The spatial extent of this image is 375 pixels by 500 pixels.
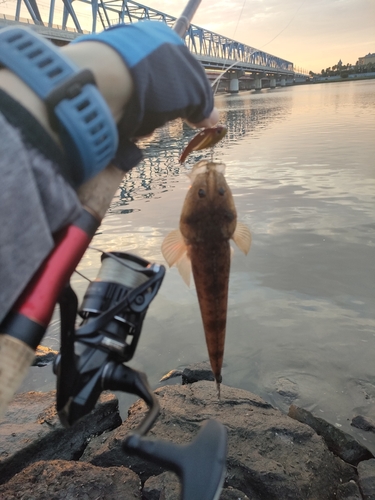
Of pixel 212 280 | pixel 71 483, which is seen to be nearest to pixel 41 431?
pixel 71 483

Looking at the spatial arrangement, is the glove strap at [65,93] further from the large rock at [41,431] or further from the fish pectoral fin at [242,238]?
the large rock at [41,431]

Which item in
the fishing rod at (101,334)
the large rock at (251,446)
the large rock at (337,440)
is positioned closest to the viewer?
the fishing rod at (101,334)

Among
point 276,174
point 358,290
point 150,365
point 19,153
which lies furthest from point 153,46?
point 276,174

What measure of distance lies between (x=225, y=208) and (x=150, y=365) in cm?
300

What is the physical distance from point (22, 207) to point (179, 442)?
301 cm

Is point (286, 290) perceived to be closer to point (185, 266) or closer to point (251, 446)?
point (251, 446)

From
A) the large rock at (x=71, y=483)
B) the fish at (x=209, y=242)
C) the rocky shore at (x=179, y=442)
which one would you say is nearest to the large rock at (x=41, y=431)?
the rocky shore at (x=179, y=442)

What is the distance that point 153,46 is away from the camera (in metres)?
1.50

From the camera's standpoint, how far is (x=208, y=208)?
2.83 meters

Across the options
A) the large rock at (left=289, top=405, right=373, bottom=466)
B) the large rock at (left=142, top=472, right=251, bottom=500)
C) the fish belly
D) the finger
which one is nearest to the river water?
the large rock at (left=289, top=405, right=373, bottom=466)

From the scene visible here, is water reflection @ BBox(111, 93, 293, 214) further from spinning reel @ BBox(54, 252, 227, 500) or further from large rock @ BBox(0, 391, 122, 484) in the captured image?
spinning reel @ BBox(54, 252, 227, 500)

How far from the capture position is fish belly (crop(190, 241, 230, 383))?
9.14 feet

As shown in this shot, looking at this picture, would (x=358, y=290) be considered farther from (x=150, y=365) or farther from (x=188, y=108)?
(x=188, y=108)

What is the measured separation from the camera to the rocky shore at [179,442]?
2.90 meters
